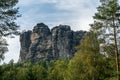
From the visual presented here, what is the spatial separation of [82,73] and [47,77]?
41189 millimetres

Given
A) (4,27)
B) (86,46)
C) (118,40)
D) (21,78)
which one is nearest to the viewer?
(4,27)

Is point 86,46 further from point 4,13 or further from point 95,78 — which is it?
point 4,13

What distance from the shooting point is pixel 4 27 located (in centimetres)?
2712

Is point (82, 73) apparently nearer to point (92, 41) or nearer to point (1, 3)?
point (92, 41)

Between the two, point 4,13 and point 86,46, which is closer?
point 4,13

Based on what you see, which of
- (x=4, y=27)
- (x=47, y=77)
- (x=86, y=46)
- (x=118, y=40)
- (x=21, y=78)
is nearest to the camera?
(x=4, y=27)

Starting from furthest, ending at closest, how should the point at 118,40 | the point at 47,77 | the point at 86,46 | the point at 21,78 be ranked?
the point at 47,77
the point at 21,78
the point at 86,46
the point at 118,40

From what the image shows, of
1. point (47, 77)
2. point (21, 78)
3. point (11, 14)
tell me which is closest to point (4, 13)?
point (11, 14)

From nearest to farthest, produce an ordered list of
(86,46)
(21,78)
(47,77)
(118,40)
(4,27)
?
(4,27), (118,40), (86,46), (21,78), (47,77)

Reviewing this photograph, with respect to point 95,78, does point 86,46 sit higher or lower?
higher

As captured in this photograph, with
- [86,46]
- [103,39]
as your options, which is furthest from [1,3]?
[86,46]

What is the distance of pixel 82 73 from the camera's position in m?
56.4

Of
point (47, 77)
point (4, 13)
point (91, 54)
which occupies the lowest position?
point (47, 77)

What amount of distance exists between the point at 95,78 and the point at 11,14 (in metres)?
28.8
